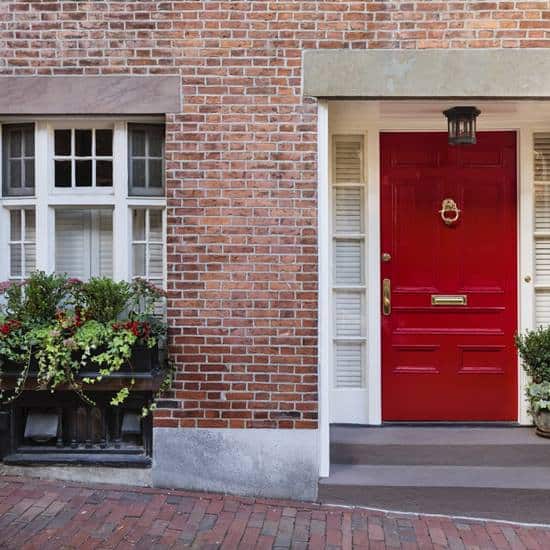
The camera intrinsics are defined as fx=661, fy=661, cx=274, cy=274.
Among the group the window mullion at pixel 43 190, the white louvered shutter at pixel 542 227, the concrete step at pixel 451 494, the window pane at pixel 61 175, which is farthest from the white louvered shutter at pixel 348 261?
the window mullion at pixel 43 190

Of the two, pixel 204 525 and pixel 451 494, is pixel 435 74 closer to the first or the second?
pixel 451 494

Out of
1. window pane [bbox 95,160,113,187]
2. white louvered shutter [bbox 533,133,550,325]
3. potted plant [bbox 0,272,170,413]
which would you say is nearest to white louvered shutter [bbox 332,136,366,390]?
white louvered shutter [bbox 533,133,550,325]

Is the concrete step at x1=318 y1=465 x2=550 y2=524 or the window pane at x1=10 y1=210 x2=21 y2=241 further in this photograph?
the window pane at x1=10 y1=210 x2=21 y2=241

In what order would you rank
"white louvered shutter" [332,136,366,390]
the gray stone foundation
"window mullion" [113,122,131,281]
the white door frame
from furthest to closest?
"white louvered shutter" [332,136,366,390]
the white door frame
"window mullion" [113,122,131,281]
the gray stone foundation

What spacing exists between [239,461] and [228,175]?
7.09ft

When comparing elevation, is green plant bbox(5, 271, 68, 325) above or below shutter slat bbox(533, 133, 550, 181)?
below

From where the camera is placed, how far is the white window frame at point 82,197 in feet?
17.0

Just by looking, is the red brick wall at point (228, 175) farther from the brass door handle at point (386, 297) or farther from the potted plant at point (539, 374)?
the potted plant at point (539, 374)

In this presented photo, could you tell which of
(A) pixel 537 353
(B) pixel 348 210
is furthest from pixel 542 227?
(B) pixel 348 210

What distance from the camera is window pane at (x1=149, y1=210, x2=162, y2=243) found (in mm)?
5309

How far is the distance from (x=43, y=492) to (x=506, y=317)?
4.00 meters

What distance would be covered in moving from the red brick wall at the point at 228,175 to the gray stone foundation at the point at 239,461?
96 mm

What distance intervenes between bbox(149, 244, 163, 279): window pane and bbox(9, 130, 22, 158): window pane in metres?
1.30

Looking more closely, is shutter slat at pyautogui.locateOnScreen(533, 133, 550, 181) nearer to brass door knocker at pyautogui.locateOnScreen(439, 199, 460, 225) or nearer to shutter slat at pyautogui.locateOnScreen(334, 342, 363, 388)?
brass door knocker at pyautogui.locateOnScreen(439, 199, 460, 225)
